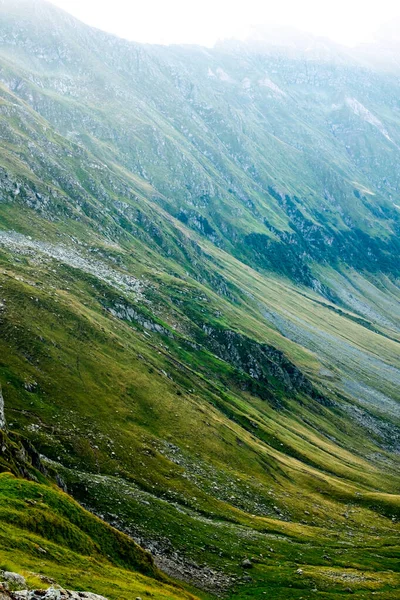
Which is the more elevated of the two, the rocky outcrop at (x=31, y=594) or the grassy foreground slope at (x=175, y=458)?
the rocky outcrop at (x=31, y=594)

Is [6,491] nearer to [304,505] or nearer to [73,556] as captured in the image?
[73,556]

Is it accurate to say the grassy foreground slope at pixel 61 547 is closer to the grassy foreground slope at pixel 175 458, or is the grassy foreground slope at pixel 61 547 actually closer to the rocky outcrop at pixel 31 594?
the rocky outcrop at pixel 31 594

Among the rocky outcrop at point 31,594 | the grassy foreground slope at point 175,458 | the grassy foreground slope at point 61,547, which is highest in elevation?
the rocky outcrop at point 31,594

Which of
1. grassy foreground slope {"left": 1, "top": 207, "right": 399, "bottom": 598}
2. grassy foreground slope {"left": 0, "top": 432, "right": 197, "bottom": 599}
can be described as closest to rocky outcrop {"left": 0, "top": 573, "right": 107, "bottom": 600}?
grassy foreground slope {"left": 0, "top": 432, "right": 197, "bottom": 599}

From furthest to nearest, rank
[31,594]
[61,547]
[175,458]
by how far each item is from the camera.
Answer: [175,458] < [61,547] < [31,594]

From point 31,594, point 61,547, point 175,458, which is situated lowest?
point 175,458

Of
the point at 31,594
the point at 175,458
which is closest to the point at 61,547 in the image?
the point at 31,594

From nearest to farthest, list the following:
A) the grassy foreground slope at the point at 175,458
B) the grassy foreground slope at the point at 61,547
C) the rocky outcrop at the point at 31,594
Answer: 1. the rocky outcrop at the point at 31,594
2. the grassy foreground slope at the point at 61,547
3. the grassy foreground slope at the point at 175,458

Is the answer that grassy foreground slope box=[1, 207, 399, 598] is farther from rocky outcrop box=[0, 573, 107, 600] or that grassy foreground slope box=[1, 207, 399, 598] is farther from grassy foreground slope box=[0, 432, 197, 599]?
rocky outcrop box=[0, 573, 107, 600]

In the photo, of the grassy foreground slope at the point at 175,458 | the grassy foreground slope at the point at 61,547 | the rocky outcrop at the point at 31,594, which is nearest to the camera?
the rocky outcrop at the point at 31,594

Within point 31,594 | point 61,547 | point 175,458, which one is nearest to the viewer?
point 31,594

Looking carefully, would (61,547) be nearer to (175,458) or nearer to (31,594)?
(31,594)

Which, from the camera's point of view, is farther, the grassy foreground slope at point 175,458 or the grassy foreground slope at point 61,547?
the grassy foreground slope at point 175,458

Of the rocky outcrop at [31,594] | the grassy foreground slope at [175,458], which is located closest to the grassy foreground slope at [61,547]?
the rocky outcrop at [31,594]
